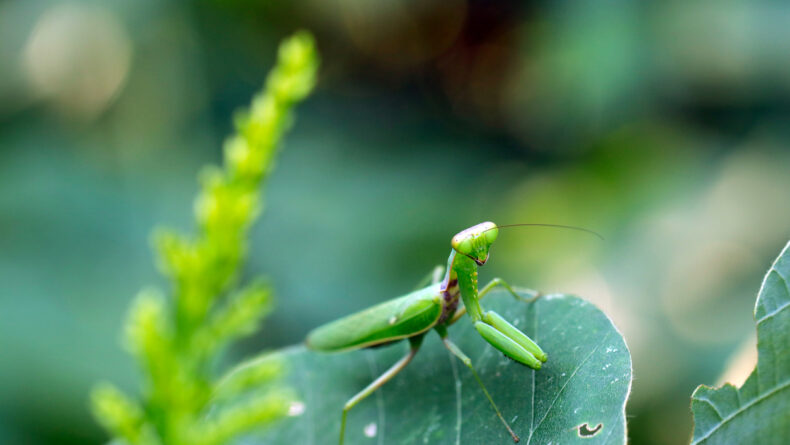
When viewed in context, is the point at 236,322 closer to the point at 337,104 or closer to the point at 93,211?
the point at 93,211

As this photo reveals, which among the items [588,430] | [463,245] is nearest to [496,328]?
[463,245]

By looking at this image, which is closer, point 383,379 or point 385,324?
point 383,379

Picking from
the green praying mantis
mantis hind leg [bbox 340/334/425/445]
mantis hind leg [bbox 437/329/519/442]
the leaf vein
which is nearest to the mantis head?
the green praying mantis

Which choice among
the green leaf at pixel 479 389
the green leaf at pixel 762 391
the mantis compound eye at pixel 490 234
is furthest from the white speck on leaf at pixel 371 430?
the green leaf at pixel 762 391

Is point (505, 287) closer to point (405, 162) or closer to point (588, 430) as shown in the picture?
point (588, 430)

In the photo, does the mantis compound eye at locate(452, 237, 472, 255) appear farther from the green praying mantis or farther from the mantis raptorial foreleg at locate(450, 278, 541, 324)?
the mantis raptorial foreleg at locate(450, 278, 541, 324)

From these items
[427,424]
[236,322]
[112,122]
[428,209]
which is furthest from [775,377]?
[112,122]
